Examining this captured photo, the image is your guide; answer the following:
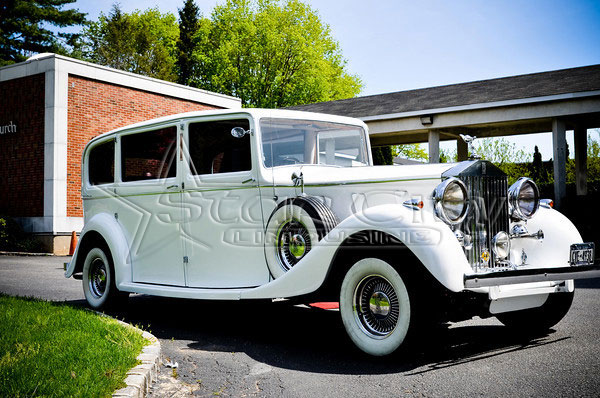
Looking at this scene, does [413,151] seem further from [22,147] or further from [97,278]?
[97,278]

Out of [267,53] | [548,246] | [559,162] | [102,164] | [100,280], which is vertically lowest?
[100,280]

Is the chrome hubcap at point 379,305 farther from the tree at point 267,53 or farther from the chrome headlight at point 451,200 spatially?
the tree at point 267,53

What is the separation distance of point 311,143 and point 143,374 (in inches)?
118

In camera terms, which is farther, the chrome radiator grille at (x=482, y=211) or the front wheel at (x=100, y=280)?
the front wheel at (x=100, y=280)

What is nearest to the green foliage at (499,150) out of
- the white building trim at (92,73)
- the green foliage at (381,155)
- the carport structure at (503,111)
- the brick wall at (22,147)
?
the green foliage at (381,155)

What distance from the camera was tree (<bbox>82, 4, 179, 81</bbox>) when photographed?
41.0 m

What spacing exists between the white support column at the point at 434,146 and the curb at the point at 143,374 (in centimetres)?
1421

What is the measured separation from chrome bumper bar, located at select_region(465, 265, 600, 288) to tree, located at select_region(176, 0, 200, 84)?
134ft

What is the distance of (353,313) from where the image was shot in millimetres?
4250

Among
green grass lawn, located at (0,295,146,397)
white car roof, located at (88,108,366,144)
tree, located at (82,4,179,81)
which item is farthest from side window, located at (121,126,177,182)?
tree, located at (82,4,179,81)

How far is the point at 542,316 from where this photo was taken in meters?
5.01

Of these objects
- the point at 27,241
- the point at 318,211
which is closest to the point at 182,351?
the point at 318,211

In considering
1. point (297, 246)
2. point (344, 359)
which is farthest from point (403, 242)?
Result: point (297, 246)

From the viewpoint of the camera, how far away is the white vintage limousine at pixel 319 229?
13.3 ft
